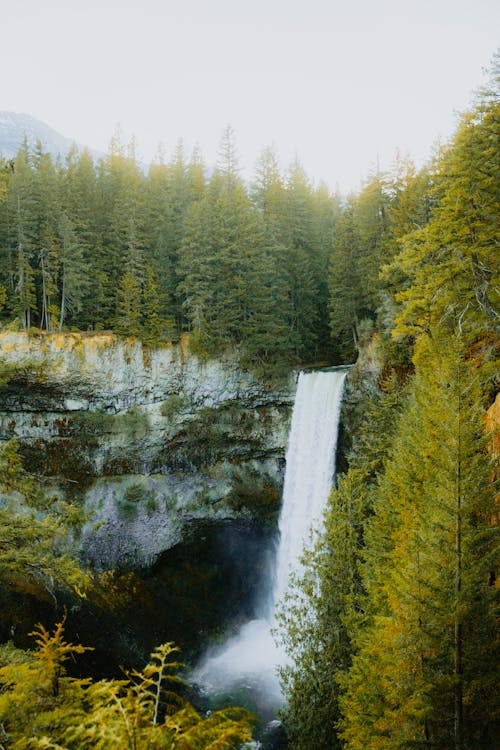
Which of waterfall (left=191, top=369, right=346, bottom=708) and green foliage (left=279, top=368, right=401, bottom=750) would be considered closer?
green foliage (left=279, top=368, right=401, bottom=750)

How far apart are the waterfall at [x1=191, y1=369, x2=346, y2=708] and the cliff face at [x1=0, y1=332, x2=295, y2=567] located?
2825mm

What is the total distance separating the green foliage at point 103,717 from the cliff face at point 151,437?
22152 mm

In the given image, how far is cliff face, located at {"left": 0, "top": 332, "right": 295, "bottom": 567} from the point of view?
88.7 ft

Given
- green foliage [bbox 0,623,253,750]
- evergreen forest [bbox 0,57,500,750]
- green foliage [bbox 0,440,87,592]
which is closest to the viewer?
green foliage [bbox 0,623,253,750]

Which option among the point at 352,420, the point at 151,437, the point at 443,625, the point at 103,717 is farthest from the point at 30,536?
the point at 151,437

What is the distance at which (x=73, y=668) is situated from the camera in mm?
21688

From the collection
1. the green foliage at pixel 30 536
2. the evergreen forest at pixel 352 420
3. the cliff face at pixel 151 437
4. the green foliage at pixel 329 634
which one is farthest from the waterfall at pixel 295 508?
the green foliage at pixel 30 536

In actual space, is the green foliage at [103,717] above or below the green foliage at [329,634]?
above

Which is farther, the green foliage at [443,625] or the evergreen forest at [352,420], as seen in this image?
the green foliage at [443,625]

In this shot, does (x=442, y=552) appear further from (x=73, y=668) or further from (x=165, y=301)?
(x=165, y=301)

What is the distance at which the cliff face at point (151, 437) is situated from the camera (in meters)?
27.0

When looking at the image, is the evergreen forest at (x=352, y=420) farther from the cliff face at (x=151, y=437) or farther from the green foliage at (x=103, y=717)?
the cliff face at (x=151, y=437)

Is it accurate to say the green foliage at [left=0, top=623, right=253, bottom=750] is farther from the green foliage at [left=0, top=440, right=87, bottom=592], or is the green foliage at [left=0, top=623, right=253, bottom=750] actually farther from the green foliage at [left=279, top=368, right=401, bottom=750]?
the green foliage at [left=279, top=368, right=401, bottom=750]

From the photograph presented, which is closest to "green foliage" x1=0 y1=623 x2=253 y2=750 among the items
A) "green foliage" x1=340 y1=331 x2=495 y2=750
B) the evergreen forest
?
the evergreen forest
